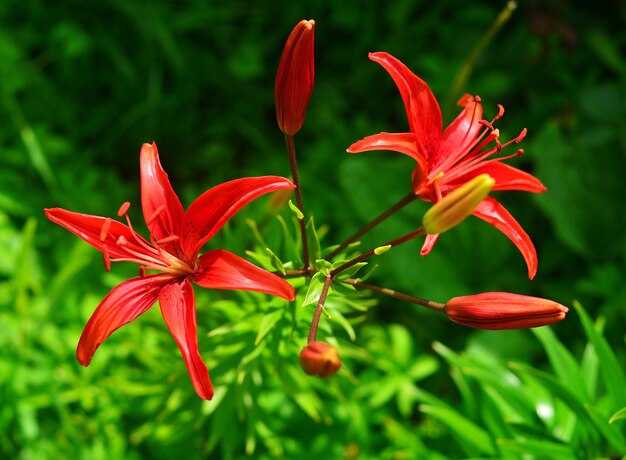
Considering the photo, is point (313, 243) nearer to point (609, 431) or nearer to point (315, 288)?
point (315, 288)

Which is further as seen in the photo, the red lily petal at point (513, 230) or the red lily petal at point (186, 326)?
the red lily petal at point (513, 230)

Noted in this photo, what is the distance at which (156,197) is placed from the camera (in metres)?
1.25

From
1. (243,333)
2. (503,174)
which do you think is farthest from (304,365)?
(503,174)

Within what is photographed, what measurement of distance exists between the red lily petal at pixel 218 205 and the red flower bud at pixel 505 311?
0.37m

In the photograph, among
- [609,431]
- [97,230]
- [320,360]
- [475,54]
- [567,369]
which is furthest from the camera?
[475,54]

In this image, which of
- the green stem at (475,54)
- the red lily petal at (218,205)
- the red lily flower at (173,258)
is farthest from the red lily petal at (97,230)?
the green stem at (475,54)

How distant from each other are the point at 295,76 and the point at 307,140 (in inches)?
66.3

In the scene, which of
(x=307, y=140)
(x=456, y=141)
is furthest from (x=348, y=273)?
(x=307, y=140)

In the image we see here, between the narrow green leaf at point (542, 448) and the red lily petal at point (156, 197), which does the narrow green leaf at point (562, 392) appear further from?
the red lily petal at point (156, 197)

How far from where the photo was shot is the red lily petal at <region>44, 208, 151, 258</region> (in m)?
1.18

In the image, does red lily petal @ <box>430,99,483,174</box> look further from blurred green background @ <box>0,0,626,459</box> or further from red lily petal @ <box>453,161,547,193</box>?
blurred green background @ <box>0,0,626,459</box>

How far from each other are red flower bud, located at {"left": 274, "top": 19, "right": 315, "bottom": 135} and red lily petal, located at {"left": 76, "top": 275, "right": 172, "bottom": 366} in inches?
15.8

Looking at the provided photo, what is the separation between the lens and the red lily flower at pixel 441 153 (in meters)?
1.22

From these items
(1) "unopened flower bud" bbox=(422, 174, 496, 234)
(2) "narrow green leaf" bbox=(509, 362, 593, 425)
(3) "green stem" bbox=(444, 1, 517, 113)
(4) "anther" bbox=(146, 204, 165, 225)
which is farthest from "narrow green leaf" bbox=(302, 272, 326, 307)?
(3) "green stem" bbox=(444, 1, 517, 113)
